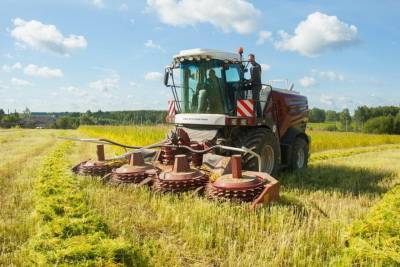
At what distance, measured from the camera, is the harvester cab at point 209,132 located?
17.0 feet

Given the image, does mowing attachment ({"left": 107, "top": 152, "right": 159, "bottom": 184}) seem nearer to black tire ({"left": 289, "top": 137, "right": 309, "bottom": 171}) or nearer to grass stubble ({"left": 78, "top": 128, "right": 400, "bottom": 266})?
grass stubble ({"left": 78, "top": 128, "right": 400, "bottom": 266})

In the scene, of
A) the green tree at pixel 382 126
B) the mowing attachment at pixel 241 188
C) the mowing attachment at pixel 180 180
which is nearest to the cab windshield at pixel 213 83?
the mowing attachment at pixel 180 180

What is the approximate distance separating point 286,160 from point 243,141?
6.66 ft

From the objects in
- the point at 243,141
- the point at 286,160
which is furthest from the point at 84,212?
the point at 286,160

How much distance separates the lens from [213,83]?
645cm

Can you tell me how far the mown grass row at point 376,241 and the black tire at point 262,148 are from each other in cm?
220

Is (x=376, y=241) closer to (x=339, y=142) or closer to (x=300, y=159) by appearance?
(x=300, y=159)

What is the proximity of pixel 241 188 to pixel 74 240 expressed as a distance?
1.90 m

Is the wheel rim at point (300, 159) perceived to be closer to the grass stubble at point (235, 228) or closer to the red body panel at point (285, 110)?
the red body panel at point (285, 110)

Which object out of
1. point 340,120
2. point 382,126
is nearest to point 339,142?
point 382,126

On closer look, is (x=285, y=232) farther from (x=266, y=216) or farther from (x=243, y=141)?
(x=243, y=141)

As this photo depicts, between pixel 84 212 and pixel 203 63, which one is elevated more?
pixel 203 63

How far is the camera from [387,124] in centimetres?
4228

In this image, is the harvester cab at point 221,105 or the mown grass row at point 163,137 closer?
the harvester cab at point 221,105
